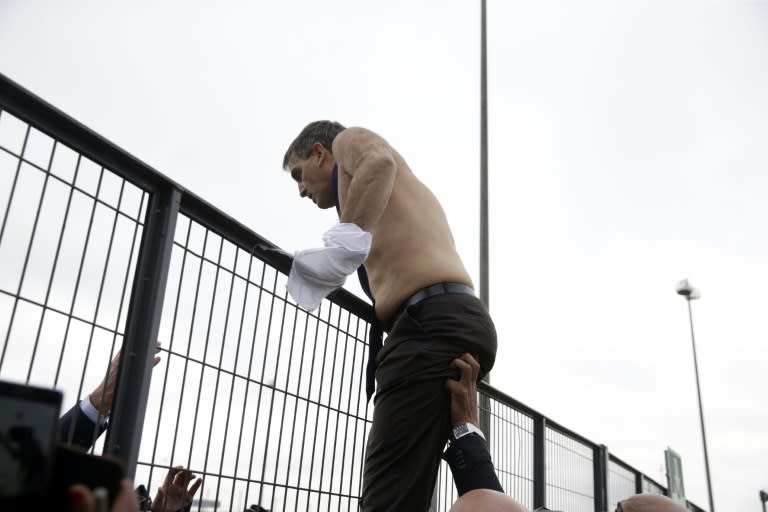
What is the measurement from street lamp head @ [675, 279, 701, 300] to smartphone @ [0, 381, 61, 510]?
74.9 feet

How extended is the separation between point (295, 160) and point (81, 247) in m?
1.48

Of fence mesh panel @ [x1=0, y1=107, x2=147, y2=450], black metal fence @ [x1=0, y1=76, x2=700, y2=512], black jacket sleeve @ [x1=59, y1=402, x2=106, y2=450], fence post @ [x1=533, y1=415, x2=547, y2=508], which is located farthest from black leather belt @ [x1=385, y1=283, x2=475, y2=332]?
fence post @ [x1=533, y1=415, x2=547, y2=508]

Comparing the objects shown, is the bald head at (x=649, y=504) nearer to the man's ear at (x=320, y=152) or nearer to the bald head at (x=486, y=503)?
the bald head at (x=486, y=503)

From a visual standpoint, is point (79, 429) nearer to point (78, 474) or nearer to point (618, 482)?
point (78, 474)

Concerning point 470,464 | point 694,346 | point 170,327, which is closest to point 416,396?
point 470,464

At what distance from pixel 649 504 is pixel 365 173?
5.39ft

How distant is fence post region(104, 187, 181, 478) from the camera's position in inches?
76.5

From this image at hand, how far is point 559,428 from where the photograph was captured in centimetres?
571

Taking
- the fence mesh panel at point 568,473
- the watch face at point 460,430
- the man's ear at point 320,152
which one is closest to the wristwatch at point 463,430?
the watch face at point 460,430

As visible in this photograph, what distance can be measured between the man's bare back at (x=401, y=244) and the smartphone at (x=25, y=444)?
2.00 meters

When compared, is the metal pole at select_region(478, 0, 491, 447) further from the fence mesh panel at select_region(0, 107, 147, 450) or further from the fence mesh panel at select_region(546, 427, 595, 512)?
the fence mesh panel at select_region(0, 107, 147, 450)

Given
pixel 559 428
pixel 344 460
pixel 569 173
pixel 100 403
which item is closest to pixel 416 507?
pixel 344 460

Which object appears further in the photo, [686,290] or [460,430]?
[686,290]

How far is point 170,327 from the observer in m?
2.17
